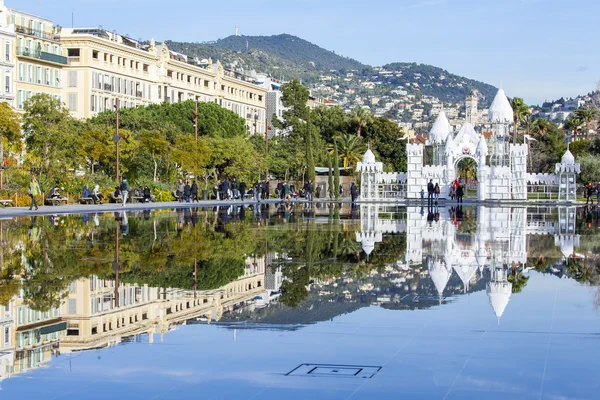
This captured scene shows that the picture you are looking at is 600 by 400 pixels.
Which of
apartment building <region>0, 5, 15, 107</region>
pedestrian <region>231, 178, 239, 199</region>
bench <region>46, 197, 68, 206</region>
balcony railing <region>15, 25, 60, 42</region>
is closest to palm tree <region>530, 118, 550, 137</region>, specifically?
balcony railing <region>15, 25, 60, 42</region>

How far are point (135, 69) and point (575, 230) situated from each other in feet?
244

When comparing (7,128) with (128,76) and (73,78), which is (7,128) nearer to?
(73,78)

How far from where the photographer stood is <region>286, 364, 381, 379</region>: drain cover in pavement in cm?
951

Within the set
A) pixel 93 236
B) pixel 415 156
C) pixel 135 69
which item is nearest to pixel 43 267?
pixel 93 236

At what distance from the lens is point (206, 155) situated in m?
71.9

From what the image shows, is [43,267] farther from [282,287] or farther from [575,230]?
[575,230]

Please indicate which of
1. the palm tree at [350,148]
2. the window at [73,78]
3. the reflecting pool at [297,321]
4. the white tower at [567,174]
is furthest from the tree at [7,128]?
the palm tree at [350,148]

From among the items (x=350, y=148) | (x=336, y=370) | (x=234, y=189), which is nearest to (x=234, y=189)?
(x=234, y=189)

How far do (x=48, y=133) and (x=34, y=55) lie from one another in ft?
97.0

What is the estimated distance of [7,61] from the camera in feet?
263

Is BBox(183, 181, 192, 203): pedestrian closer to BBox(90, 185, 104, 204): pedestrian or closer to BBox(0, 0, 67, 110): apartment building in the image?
BBox(90, 185, 104, 204): pedestrian

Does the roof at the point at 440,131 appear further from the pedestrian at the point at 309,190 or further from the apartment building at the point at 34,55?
the apartment building at the point at 34,55

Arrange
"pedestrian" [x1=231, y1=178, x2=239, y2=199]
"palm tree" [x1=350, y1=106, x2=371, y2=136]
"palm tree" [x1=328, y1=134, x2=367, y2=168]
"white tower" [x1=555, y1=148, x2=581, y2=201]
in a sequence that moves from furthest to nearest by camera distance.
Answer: "palm tree" [x1=350, y1=106, x2=371, y2=136]
"palm tree" [x1=328, y1=134, x2=367, y2=168]
"white tower" [x1=555, y1=148, x2=581, y2=201]
"pedestrian" [x1=231, y1=178, x2=239, y2=199]

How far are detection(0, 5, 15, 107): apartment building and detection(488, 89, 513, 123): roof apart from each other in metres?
37.9
